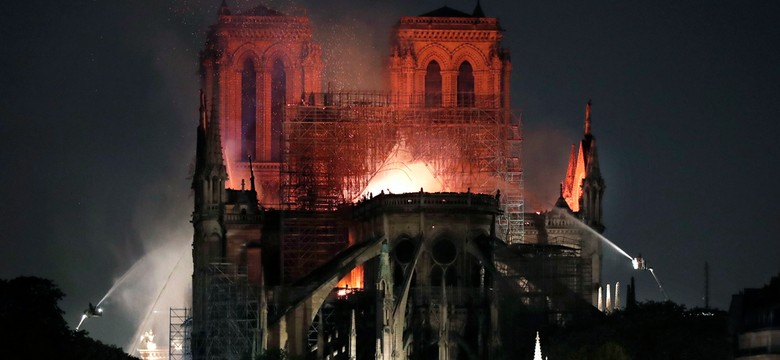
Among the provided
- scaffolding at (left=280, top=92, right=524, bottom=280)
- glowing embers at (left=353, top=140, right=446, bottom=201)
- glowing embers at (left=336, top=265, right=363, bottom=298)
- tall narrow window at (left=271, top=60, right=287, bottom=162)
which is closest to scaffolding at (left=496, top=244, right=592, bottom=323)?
scaffolding at (left=280, top=92, right=524, bottom=280)

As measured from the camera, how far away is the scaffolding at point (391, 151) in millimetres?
150750

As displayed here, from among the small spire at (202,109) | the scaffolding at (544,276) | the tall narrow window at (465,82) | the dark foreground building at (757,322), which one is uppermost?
the tall narrow window at (465,82)

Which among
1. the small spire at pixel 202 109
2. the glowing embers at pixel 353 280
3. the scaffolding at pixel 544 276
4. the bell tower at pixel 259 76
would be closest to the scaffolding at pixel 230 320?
the glowing embers at pixel 353 280

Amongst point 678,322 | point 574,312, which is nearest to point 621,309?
point 574,312

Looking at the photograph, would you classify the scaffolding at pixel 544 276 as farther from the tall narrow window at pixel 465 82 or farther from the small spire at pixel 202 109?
the small spire at pixel 202 109

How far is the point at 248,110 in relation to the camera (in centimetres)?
16100

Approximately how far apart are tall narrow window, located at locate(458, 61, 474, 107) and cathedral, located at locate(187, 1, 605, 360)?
0.25ft

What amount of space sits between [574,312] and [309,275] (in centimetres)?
1324

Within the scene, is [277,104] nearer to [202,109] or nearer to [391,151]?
[202,109]

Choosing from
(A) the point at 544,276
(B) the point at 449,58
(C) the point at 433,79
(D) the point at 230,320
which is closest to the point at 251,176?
(C) the point at 433,79

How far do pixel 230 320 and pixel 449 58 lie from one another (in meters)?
26.7

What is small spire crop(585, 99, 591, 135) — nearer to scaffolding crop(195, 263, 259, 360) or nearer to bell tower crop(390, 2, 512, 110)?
bell tower crop(390, 2, 512, 110)

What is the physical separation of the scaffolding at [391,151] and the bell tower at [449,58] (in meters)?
3.95

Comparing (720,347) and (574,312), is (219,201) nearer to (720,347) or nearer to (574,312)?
(574,312)
